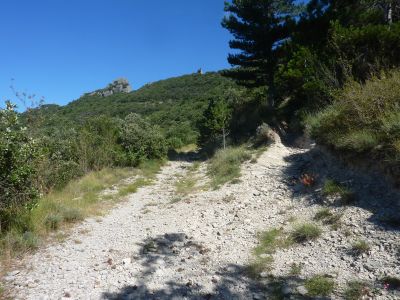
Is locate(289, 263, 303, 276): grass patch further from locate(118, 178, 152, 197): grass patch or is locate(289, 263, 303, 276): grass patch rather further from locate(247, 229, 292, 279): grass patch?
locate(118, 178, 152, 197): grass patch

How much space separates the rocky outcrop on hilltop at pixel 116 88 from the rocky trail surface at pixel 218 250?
71.6 meters

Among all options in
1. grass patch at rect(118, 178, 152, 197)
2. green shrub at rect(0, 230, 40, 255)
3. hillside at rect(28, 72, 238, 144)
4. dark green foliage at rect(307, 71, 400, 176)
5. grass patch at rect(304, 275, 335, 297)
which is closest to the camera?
grass patch at rect(304, 275, 335, 297)

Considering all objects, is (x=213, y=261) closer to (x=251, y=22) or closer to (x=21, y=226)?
(x=21, y=226)

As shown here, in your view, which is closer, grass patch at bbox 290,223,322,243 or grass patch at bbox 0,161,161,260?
grass patch at bbox 290,223,322,243

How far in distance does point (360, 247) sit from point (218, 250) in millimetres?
2265

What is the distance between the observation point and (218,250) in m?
5.86

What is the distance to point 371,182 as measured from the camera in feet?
20.1

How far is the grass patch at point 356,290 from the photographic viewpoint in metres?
3.88

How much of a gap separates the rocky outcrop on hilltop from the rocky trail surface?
71590 mm

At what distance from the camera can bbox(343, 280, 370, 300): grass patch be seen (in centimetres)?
388

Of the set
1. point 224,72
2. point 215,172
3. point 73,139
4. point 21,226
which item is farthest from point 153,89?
point 21,226

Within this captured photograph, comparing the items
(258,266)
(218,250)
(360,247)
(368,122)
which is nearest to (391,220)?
(360,247)

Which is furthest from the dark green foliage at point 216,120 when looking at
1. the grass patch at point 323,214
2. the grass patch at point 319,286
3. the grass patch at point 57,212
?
the grass patch at point 319,286

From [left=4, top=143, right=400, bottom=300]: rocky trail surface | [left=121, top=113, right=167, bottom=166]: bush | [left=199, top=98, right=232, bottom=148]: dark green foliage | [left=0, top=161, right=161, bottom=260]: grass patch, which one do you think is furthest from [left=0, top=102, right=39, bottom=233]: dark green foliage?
[left=199, top=98, right=232, bottom=148]: dark green foliage
